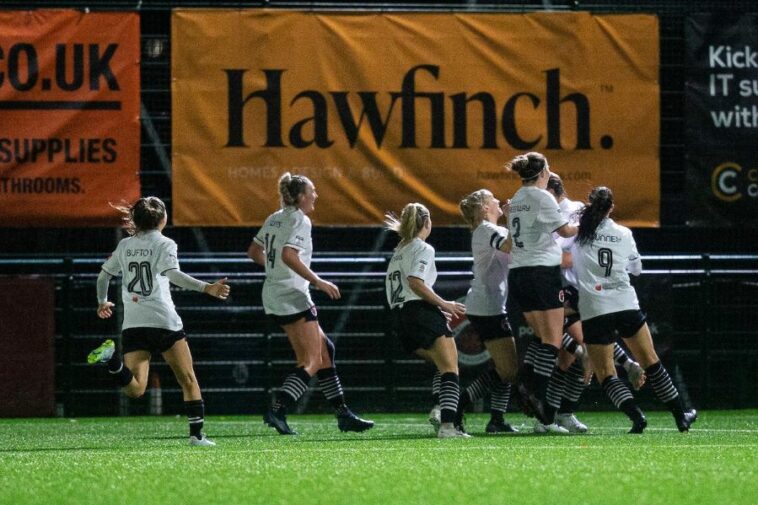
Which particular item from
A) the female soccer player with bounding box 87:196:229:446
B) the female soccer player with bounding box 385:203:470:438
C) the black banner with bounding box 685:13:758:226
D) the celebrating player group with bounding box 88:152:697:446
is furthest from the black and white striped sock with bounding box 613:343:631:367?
the black banner with bounding box 685:13:758:226

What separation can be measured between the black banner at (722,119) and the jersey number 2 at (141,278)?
6739mm

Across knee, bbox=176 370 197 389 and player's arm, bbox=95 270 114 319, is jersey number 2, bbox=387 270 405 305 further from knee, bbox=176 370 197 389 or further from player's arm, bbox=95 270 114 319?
player's arm, bbox=95 270 114 319

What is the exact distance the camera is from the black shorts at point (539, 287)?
10195 mm

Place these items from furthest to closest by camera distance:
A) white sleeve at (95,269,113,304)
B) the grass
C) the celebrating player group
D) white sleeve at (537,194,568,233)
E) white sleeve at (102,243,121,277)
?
white sleeve at (537,194,568,233)
white sleeve at (95,269,113,304)
white sleeve at (102,243,121,277)
the celebrating player group
the grass

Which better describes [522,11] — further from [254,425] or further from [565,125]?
[254,425]

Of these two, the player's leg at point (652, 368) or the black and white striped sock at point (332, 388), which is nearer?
the player's leg at point (652, 368)

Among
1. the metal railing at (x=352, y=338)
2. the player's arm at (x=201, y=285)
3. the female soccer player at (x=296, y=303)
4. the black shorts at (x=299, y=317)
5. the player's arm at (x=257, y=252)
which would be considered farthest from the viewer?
the metal railing at (x=352, y=338)

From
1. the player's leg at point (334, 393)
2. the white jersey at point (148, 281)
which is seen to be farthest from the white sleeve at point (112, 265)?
the player's leg at point (334, 393)

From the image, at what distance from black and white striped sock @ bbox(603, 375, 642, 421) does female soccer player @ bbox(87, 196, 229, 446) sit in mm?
2792

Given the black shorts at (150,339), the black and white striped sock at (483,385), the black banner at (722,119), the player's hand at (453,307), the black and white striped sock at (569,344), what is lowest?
the black and white striped sock at (483,385)

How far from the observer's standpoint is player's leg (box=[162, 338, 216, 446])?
31.5 ft

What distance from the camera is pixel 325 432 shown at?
11.2 meters

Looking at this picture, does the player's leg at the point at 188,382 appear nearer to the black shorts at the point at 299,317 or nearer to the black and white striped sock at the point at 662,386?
the black shorts at the point at 299,317

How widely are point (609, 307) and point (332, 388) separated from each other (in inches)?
84.3
